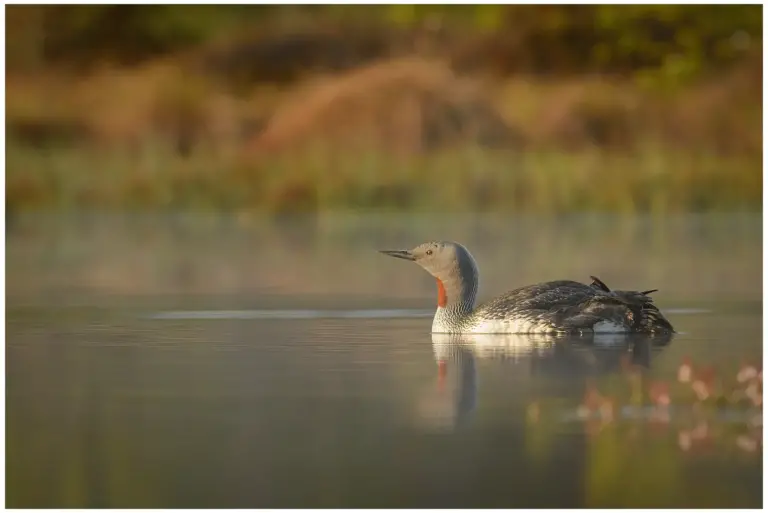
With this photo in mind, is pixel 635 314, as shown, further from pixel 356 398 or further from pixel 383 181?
pixel 383 181

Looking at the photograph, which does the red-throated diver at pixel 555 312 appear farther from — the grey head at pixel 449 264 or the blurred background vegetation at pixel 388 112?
the blurred background vegetation at pixel 388 112

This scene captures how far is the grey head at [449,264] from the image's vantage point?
25.3ft

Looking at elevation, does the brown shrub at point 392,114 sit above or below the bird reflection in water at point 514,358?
above

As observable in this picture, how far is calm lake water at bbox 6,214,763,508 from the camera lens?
180 inches

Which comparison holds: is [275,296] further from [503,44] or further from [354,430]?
[503,44]

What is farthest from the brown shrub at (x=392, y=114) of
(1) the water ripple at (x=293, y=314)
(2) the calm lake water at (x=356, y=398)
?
(1) the water ripple at (x=293, y=314)

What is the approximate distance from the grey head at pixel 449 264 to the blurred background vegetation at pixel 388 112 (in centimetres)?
901

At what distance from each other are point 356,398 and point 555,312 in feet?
6.19

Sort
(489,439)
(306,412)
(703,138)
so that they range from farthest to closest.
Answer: (703,138), (306,412), (489,439)

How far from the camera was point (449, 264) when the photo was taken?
778 centimetres

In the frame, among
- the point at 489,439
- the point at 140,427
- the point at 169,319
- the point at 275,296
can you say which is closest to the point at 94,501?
the point at 140,427

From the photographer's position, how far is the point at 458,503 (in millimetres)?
4305

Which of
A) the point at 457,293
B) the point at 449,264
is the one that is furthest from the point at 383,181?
the point at 457,293

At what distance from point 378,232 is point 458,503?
406 inches
